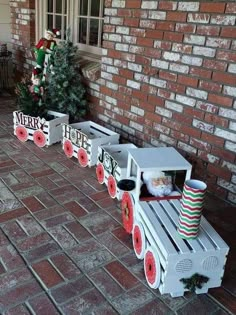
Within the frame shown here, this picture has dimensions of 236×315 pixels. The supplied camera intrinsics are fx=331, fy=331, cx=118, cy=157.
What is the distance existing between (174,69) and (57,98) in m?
1.32

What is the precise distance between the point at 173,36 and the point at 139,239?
1533 mm

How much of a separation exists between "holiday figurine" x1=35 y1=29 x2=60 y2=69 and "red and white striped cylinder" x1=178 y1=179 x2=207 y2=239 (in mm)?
2371

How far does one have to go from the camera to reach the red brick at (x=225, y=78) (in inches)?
83.9

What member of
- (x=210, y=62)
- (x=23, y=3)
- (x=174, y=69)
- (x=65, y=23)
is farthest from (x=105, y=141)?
(x=23, y=3)

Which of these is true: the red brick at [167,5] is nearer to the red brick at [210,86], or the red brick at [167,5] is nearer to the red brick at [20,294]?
the red brick at [210,86]

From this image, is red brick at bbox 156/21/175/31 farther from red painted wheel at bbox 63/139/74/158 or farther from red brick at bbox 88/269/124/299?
red brick at bbox 88/269/124/299

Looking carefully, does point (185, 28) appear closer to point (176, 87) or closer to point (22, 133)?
point (176, 87)

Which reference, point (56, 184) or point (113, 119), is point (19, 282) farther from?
point (113, 119)

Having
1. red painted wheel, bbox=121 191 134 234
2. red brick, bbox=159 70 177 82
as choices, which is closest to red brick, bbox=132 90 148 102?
red brick, bbox=159 70 177 82

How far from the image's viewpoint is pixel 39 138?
322cm

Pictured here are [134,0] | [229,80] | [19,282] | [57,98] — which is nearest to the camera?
→ [19,282]

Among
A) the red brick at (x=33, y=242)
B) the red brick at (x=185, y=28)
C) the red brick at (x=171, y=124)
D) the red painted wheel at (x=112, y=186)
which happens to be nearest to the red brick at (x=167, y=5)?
the red brick at (x=185, y=28)

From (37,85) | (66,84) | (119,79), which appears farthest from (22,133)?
(119,79)

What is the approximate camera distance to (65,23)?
12.8 feet
